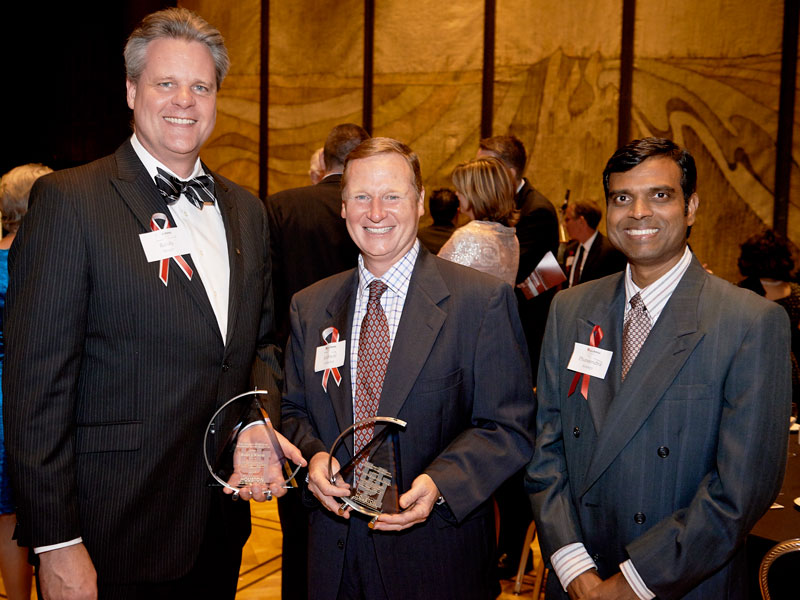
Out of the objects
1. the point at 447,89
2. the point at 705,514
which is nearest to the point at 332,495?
the point at 705,514

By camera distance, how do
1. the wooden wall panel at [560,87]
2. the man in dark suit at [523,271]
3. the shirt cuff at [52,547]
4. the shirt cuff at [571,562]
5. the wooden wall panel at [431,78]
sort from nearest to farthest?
the shirt cuff at [52,547] → the shirt cuff at [571,562] → the man in dark suit at [523,271] → the wooden wall panel at [560,87] → the wooden wall panel at [431,78]

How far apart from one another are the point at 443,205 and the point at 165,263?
2.69 m

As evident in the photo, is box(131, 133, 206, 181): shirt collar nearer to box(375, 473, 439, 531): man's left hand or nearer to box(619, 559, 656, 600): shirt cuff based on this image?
box(375, 473, 439, 531): man's left hand

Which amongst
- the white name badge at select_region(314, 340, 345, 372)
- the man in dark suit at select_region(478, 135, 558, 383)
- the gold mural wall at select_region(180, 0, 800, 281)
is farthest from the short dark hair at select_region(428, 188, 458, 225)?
the gold mural wall at select_region(180, 0, 800, 281)

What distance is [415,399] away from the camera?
189 cm

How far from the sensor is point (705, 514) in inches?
68.8

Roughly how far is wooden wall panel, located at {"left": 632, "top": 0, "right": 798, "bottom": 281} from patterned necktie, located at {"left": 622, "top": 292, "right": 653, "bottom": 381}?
4831mm

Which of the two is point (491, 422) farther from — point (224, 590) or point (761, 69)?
point (761, 69)

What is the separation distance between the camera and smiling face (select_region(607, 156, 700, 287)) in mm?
1935

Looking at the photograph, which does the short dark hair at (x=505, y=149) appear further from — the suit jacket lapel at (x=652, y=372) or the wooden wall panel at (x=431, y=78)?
Answer: the wooden wall panel at (x=431, y=78)

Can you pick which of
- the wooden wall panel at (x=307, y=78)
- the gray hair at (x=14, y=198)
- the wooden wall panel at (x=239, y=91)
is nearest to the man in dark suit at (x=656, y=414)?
the gray hair at (x=14, y=198)

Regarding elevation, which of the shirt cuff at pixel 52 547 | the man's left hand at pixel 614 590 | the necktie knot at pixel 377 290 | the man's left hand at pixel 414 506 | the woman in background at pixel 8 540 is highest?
the necktie knot at pixel 377 290

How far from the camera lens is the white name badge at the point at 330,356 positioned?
197 cm

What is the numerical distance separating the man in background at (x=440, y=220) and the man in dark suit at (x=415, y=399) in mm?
2131
